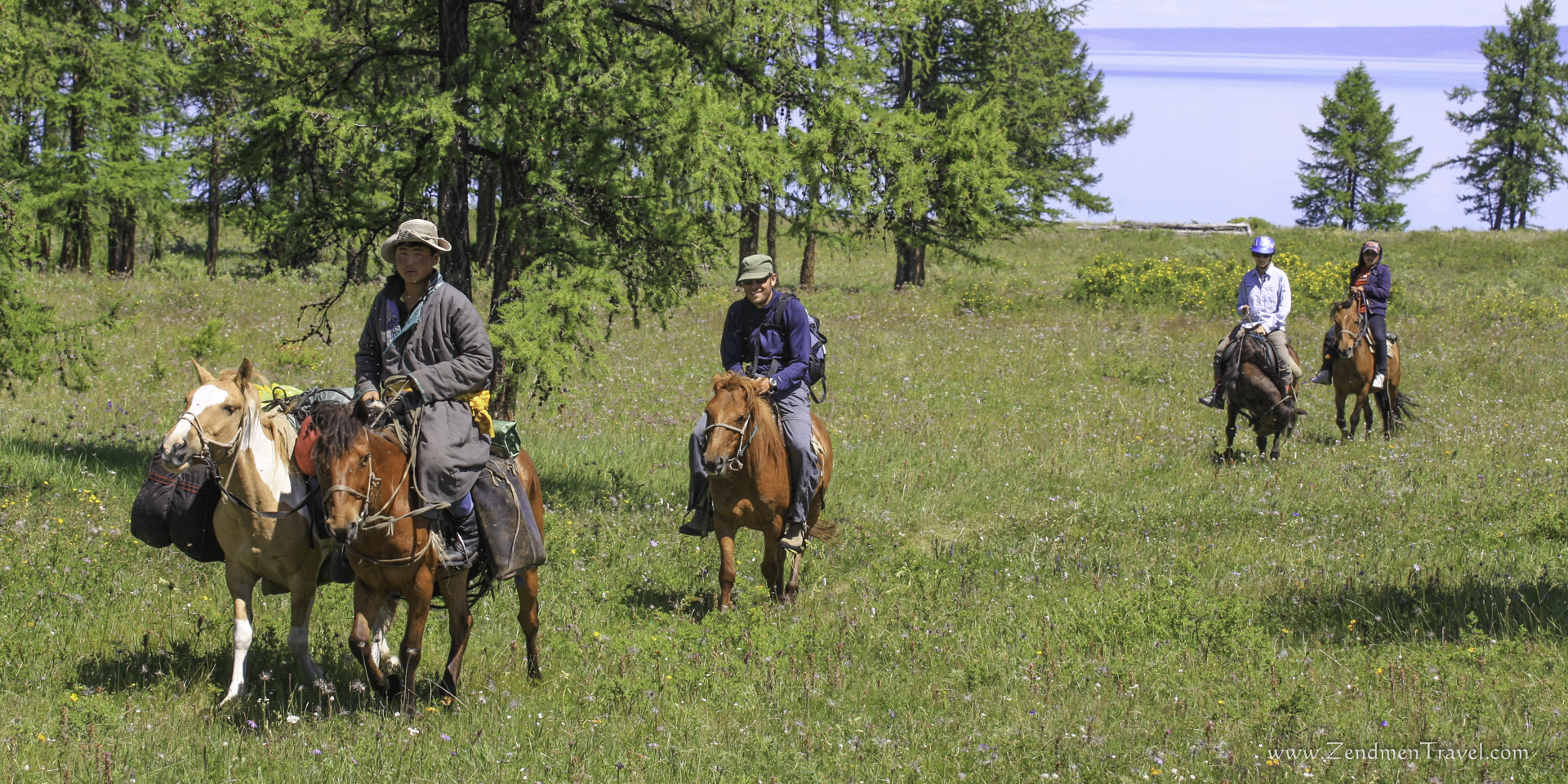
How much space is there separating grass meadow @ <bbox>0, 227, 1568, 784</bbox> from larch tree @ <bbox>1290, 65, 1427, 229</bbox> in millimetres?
57647

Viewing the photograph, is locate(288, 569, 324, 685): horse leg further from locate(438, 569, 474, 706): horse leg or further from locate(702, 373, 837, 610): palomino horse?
locate(702, 373, 837, 610): palomino horse

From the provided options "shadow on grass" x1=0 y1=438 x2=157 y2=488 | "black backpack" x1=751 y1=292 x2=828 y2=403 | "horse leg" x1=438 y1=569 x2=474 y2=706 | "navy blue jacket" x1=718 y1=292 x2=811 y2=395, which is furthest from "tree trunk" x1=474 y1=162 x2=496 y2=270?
"horse leg" x1=438 y1=569 x2=474 y2=706

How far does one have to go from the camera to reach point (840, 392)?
738 inches

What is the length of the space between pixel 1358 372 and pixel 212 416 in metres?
15.1

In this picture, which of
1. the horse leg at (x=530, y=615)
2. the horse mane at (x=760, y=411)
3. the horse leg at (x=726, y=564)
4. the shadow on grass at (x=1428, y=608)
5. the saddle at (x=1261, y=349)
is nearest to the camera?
the horse leg at (x=530, y=615)

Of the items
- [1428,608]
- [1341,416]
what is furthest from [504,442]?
[1341,416]

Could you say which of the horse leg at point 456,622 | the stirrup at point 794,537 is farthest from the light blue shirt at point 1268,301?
the horse leg at point 456,622

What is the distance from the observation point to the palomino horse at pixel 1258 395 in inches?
562

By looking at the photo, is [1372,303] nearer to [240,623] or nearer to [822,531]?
[822,531]

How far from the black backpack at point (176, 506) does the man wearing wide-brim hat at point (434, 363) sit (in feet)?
4.25

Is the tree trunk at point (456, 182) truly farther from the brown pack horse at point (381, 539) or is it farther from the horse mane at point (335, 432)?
the horse mane at point (335, 432)

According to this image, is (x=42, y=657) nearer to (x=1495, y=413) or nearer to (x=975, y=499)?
(x=975, y=499)

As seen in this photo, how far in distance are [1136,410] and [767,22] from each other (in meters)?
9.73

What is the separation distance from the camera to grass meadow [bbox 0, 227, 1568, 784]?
578 centimetres
